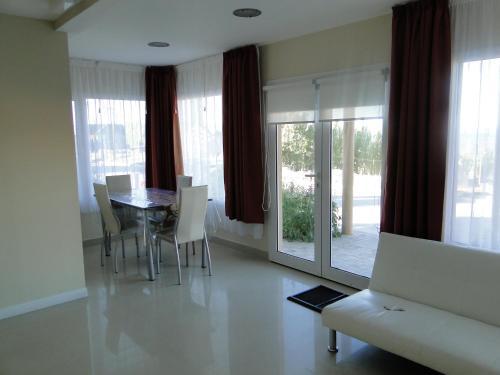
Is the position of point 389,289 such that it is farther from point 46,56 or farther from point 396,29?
point 46,56

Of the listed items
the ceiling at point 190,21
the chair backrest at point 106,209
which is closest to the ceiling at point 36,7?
the ceiling at point 190,21

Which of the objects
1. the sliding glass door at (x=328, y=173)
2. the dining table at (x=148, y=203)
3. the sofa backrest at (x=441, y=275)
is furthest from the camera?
the dining table at (x=148, y=203)

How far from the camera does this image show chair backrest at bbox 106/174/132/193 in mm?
5070

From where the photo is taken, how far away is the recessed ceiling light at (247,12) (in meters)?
3.17

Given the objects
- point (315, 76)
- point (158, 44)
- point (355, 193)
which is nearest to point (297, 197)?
point (355, 193)

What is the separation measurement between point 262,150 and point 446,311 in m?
2.56

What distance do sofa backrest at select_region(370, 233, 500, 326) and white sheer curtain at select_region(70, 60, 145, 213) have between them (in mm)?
3843

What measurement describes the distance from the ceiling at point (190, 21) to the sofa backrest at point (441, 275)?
186 centimetres

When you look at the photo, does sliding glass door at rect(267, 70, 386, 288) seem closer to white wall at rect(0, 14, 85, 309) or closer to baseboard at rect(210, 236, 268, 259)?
baseboard at rect(210, 236, 268, 259)

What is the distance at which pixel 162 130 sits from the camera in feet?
18.9

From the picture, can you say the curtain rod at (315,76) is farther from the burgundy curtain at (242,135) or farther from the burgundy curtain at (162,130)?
the burgundy curtain at (162,130)

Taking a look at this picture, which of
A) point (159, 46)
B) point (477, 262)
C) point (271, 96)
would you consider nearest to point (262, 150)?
point (271, 96)

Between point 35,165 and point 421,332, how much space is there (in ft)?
10.2

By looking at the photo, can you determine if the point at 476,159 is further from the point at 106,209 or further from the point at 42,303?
the point at 42,303
